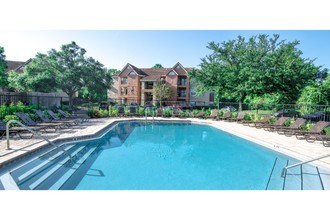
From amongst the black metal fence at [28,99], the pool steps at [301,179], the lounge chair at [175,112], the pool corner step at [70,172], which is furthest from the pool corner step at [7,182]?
the lounge chair at [175,112]

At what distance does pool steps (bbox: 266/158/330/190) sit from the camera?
4.82 m

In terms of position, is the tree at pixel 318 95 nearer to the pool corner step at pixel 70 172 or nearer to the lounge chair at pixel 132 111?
the lounge chair at pixel 132 111

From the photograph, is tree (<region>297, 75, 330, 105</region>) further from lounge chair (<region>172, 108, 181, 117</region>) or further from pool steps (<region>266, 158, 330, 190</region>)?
pool steps (<region>266, 158, 330, 190</region>)

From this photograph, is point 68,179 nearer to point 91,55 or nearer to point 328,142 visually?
point 328,142

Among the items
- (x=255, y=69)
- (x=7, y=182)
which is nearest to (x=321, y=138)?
(x=255, y=69)

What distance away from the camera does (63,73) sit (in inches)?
894

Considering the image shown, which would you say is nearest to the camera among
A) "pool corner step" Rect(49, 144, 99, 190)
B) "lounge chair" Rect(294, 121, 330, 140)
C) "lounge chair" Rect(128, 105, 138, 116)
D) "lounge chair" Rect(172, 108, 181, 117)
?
"pool corner step" Rect(49, 144, 99, 190)

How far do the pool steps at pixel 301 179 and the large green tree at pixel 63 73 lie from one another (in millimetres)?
21801

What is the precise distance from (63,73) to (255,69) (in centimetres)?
1867

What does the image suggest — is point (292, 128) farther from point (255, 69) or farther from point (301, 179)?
point (255, 69)

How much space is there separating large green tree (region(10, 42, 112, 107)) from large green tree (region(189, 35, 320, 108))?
36.8ft

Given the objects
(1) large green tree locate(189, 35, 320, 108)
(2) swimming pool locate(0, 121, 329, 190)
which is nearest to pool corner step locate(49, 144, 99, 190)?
(2) swimming pool locate(0, 121, 329, 190)
